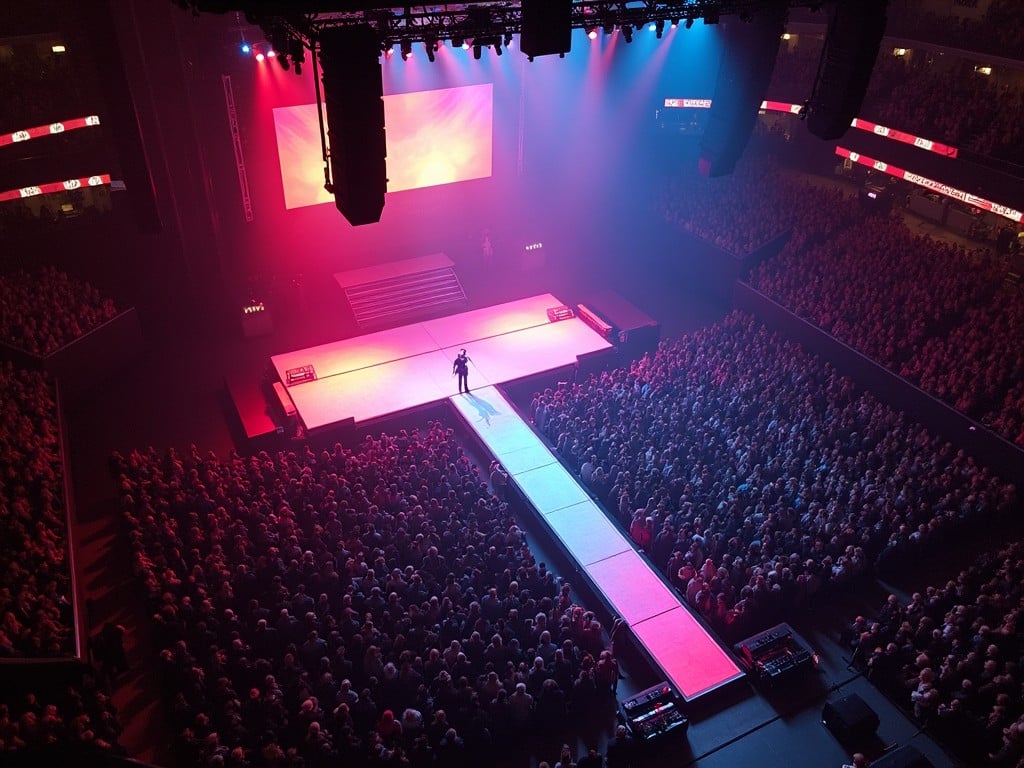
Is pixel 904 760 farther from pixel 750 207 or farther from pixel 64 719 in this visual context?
pixel 750 207

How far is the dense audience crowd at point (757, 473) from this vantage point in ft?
36.9

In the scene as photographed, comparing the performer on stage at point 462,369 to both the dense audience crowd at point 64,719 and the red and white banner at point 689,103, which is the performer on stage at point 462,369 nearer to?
the dense audience crowd at point 64,719

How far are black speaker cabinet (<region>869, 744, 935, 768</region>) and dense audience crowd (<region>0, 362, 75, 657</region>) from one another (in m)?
10.1

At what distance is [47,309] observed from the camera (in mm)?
15242

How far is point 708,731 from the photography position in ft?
32.4

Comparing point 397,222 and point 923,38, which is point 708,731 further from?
point 923,38

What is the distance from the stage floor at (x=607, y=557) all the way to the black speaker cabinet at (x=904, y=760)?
1996 millimetres

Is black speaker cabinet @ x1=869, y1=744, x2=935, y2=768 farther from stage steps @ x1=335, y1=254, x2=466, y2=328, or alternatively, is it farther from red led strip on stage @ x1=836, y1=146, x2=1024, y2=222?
stage steps @ x1=335, y1=254, x2=466, y2=328

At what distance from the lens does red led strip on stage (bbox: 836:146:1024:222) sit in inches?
642

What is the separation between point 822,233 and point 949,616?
11.3 metres

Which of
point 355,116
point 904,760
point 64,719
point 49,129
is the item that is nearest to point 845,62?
point 355,116

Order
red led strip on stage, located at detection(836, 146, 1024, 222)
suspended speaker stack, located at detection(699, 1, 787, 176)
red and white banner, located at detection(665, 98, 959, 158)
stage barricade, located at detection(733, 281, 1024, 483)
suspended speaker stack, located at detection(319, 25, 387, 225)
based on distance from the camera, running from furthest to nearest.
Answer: red and white banner, located at detection(665, 98, 959, 158), red led strip on stage, located at detection(836, 146, 1024, 222), stage barricade, located at detection(733, 281, 1024, 483), suspended speaker stack, located at detection(699, 1, 787, 176), suspended speaker stack, located at detection(319, 25, 387, 225)

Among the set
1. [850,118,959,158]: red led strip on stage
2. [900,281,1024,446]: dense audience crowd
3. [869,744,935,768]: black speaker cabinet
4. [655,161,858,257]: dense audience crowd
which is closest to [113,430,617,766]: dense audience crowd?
[869,744,935,768]: black speaker cabinet

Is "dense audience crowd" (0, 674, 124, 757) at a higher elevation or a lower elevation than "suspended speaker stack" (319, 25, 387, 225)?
lower
